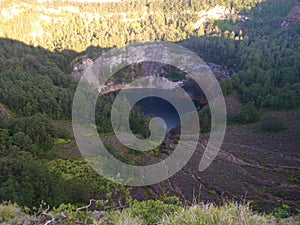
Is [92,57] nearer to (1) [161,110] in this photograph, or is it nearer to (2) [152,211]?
(1) [161,110]

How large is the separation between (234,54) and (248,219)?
48954mm

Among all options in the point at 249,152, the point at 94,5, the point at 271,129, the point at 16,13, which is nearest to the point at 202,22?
the point at 94,5

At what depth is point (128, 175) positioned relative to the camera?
1877 cm

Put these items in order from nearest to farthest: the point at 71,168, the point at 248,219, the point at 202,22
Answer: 1. the point at 248,219
2. the point at 71,168
3. the point at 202,22

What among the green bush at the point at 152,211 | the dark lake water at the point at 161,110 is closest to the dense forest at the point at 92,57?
the green bush at the point at 152,211

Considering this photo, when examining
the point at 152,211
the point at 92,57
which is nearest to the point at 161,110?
the point at 92,57

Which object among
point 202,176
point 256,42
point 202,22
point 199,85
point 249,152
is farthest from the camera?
point 202,22

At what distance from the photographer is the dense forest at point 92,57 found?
15531 mm

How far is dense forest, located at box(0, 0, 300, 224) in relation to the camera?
1553 cm

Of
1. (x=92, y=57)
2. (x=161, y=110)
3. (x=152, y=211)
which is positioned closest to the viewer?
(x=152, y=211)

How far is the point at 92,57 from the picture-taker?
179 ft

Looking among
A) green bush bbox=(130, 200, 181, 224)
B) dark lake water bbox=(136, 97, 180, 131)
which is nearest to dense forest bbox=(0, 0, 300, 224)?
green bush bbox=(130, 200, 181, 224)

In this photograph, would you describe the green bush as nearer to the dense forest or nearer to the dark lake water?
the dense forest

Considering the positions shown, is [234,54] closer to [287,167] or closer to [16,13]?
[287,167]
